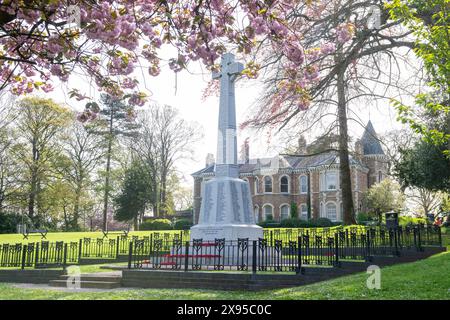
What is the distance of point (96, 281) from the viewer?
518 inches

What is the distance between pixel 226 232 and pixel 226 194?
1.57 meters

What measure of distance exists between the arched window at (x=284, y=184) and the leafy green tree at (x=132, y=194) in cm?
1644

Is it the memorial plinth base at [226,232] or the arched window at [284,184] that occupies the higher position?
the arched window at [284,184]

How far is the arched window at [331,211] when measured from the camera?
5156cm

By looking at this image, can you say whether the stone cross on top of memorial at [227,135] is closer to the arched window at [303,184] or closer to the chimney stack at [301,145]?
the chimney stack at [301,145]

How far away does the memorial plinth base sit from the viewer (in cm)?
1605

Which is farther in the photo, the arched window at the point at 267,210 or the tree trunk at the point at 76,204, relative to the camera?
the arched window at the point at 267,210

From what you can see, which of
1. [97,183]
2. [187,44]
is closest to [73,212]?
[97,183]

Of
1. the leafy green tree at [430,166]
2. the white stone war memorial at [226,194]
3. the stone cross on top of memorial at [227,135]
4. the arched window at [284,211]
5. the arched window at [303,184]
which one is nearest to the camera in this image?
the white stone war memorial at [226,194]

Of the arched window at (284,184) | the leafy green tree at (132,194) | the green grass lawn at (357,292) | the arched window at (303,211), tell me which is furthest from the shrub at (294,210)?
the green grass lawn at (357,292)

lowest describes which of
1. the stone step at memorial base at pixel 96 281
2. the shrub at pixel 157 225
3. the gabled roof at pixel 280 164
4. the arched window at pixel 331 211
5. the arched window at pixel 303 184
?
the stone step at memorial base at pixel 96 281

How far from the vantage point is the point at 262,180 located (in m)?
56.5

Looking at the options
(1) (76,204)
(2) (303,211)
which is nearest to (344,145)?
(2) (303,211)
